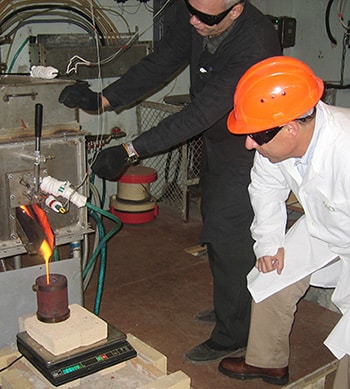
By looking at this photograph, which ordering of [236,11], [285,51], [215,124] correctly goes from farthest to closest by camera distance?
[285,51]
[215,124]
[236,11]

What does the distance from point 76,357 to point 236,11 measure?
4.08 ft

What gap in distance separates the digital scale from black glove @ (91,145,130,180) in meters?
0.60

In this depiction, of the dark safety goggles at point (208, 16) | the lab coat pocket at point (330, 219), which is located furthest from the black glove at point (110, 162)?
the lab coat pocket at point (330, 219)

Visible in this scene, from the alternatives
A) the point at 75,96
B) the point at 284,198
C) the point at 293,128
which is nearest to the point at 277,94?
the point at 293,128

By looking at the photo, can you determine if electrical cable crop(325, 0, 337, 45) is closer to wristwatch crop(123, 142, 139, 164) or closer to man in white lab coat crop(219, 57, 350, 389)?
man in white lab coat crop(219, 57, 350, 389)

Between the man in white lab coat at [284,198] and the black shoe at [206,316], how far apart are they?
39 cm

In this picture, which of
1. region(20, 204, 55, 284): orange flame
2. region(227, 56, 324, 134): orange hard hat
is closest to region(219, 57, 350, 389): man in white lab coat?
region(227, 56, 324, 134): orange hard hat

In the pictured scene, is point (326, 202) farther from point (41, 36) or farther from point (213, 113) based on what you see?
point (41, 36)

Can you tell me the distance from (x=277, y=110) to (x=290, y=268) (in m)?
0.61

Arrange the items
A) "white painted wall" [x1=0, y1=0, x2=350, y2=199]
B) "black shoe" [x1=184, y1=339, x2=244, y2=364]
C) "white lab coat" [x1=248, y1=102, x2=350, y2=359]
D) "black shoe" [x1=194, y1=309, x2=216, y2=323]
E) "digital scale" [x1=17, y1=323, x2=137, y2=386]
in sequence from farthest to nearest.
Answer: "white painted wall" [x1=0, y1=0, x2=350, y2=199]
"black shoe" [x1=194, y1=309, x2=216, y2=323]
"black shoe" [x1=184, y1=339, x2=244, y2=364]
"white lab coat" [x1=248, y1=102, x2=350, y2=359]
"digital scale" [x1=17, y1=323, x2=137, y2=386]

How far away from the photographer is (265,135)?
1582mm

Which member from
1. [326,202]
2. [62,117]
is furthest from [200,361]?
[62,117]

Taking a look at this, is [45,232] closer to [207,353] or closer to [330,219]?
[330,219]

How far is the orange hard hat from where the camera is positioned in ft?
5.09
